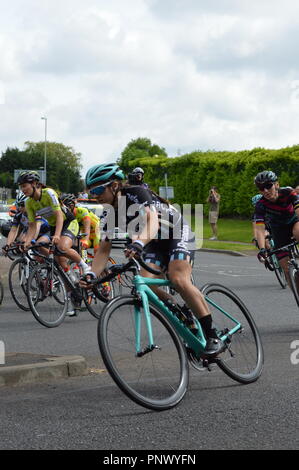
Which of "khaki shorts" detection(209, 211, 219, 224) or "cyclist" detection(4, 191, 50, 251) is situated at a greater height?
"cyclist" detection(4, 191, 50, 251)

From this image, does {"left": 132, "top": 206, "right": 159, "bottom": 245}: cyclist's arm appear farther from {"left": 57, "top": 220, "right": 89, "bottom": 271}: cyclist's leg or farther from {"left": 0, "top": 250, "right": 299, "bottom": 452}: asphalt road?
{"left": 57, "top": 220, "right": 89, "bottom": 271}: cyclist's leg

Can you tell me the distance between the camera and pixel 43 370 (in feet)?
21.2

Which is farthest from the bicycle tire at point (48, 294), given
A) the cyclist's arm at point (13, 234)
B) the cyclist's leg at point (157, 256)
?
the cyclist's leg at point (157, 256)

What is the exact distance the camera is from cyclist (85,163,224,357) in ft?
18.4

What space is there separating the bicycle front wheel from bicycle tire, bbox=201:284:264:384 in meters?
0.67

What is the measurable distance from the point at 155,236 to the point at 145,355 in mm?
969

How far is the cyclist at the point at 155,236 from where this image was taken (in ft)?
18.4

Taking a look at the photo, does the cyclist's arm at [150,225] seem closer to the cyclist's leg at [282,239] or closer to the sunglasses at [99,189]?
the sunglasses at [99,189]

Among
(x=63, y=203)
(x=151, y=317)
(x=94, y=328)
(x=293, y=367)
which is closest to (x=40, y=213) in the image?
(x=63, y=203)

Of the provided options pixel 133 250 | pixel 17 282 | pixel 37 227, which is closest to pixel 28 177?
pixel 37 227

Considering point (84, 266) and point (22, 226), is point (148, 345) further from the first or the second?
point (22, 226)

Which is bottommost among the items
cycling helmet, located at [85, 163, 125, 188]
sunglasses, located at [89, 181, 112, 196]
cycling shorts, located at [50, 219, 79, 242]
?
cycling shorts, located at [50, 219, 79, 242]

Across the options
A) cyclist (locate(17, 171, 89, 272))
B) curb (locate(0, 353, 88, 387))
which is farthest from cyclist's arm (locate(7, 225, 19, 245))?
curb (locate(0, 353, 88, 387))
